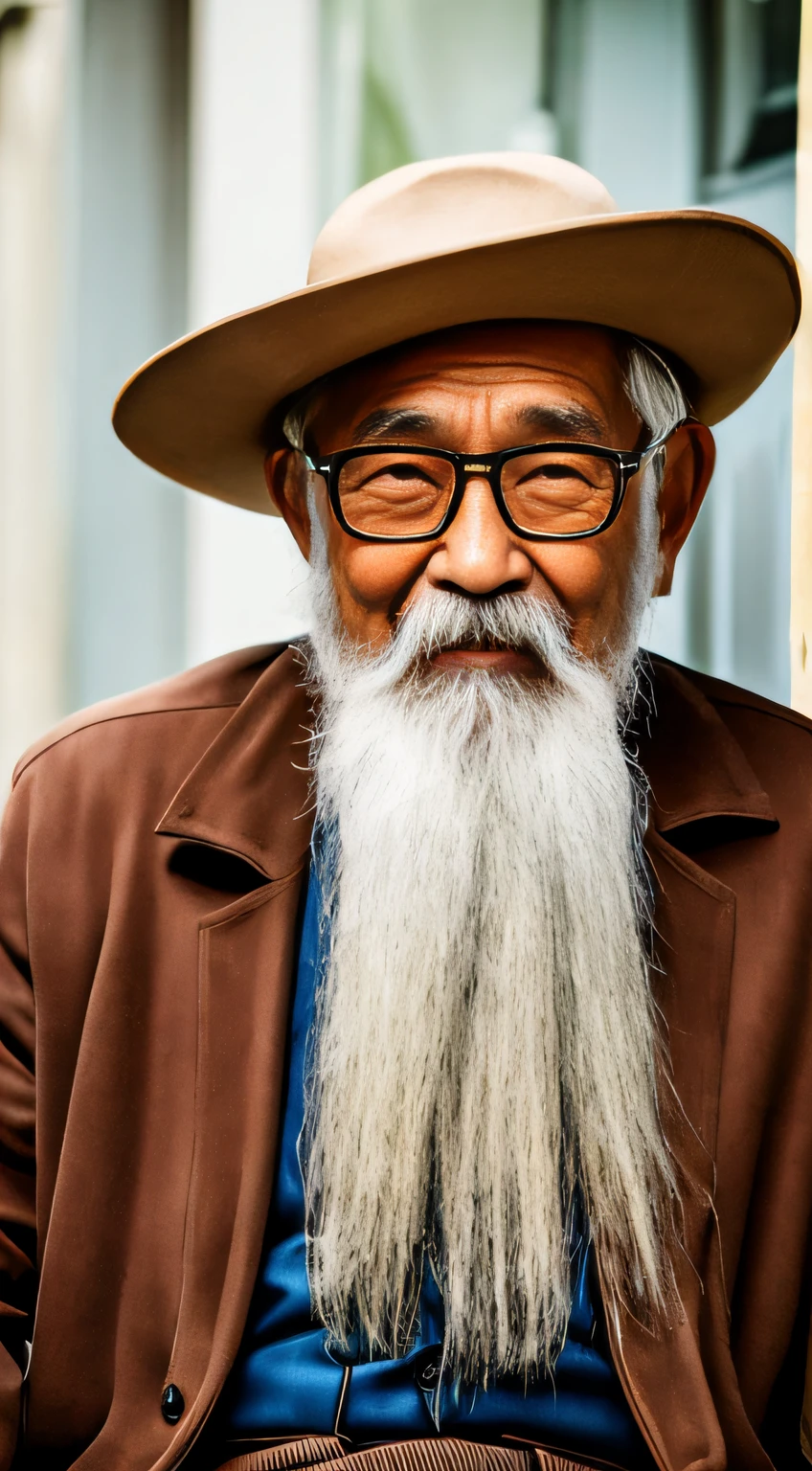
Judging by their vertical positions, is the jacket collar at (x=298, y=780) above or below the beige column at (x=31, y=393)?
below

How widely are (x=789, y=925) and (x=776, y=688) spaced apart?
1.12 m

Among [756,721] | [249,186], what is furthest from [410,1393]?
[249,186]

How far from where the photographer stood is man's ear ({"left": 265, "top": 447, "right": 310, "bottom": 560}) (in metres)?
2.00

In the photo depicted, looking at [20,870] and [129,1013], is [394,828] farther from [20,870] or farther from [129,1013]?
[20,870]

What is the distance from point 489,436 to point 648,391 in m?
0.32

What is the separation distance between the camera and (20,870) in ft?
6.15

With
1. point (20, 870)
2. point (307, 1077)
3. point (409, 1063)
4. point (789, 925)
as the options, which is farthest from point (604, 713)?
point (20, 870)

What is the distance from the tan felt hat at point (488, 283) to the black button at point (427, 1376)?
4.73 feet

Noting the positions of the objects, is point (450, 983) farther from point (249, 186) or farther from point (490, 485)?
point (249, 186)

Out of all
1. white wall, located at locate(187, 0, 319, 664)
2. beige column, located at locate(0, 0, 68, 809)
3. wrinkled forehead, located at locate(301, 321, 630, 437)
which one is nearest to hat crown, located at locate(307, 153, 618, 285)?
wrinkled forehead, located at locate(301, 321, 630, 437)

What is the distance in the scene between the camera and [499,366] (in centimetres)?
169

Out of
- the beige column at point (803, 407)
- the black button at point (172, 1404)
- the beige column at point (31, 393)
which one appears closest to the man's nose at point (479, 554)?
the beige column at point (803, 407)

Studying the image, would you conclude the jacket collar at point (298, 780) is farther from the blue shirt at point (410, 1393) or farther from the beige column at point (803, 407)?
the blue shirt at point (410, 1393)

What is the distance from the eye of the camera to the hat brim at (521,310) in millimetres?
1562
